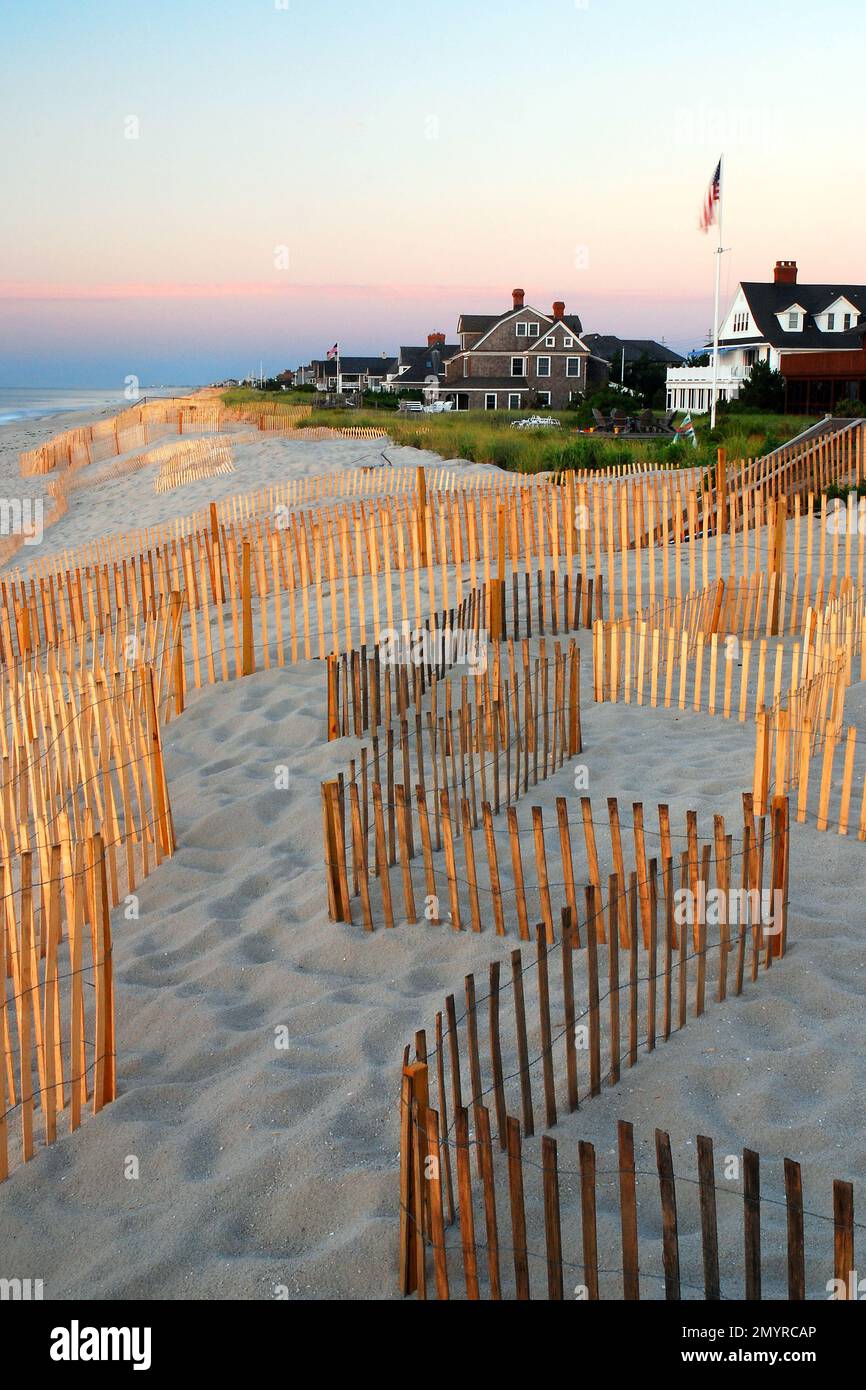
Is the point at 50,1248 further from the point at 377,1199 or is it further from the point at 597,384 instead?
the point at 597,384

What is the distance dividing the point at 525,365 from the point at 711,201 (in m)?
33.2

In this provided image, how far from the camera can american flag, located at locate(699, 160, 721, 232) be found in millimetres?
29875

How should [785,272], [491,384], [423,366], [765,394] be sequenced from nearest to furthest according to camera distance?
[765,394] → [785,272] → [491,384] → [423,366]

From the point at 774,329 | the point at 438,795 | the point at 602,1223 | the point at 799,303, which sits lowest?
the point at 602,1223

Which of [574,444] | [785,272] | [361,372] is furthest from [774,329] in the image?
[361,372]

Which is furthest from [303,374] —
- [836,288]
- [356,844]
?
[356,844]

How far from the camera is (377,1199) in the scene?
12.4ft

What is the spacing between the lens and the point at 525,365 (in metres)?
62.7

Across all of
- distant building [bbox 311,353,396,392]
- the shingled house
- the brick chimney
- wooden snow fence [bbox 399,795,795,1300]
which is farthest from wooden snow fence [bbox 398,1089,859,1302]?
distant building [bbox 311,353,396,392]

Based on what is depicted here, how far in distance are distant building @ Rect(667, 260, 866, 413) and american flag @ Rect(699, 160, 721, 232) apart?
17713 millimetres

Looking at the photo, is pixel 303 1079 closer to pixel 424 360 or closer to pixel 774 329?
pixel 774 329

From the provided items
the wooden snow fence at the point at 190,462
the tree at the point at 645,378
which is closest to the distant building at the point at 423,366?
the tree at the point at 645,378
